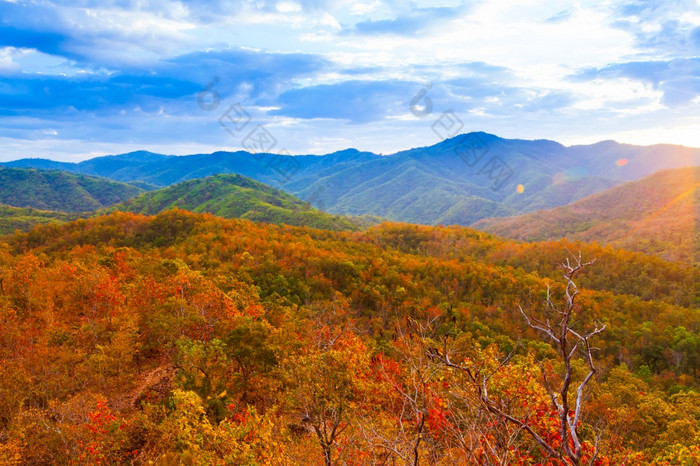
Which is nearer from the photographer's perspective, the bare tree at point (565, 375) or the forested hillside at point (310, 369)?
the bare tree at point (565, 375)

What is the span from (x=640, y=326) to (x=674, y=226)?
5452 inches

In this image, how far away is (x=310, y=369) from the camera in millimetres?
20422

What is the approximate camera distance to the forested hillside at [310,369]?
1620cm

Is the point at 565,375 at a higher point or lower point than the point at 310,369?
higher

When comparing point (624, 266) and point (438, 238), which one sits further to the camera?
point (438, 238)

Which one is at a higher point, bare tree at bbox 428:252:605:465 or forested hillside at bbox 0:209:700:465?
bare tree at bbox 428:252:605:465

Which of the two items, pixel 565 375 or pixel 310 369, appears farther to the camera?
pixel 310 369

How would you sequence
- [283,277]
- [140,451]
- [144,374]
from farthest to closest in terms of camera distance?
[283,277], [144,374], [140,451]

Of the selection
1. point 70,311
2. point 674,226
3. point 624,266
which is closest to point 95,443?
point 70,311

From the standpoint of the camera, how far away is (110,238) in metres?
106

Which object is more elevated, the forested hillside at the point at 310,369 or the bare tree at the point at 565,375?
the bare tree at the point at 565,375

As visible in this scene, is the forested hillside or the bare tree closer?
the bare tree

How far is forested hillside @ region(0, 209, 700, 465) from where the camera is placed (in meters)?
16.2

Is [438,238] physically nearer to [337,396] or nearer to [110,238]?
[110,238]
